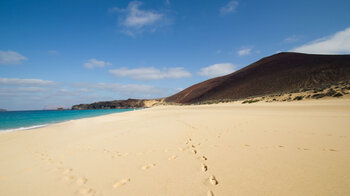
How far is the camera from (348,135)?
11.8 ft

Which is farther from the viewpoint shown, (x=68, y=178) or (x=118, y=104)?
(x=118, y=104)

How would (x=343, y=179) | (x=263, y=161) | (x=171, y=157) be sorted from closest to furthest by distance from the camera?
1. (x=343, y=179)
2. (x=263, y=161)
3. (x=171, y=157)

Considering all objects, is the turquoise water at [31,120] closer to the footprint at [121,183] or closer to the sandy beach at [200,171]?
the sandy beach at [200,171]

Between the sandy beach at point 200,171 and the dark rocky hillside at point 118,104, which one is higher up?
the dark rocky hillside at point 118,104

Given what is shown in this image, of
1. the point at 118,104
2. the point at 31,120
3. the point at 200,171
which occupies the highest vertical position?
the point at 118,104

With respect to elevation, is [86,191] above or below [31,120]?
below

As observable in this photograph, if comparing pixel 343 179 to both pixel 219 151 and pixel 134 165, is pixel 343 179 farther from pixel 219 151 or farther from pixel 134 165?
pixel 134 165

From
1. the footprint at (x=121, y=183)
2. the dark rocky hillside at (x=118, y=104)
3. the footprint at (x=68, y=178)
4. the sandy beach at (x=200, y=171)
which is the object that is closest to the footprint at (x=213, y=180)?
the sandy beach at (x=200, y=171)

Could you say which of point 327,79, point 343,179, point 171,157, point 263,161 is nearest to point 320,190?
point 343,179

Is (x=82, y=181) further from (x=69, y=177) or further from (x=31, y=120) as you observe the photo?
Answer: (x=31, y=120)

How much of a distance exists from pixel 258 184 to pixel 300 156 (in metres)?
1.41

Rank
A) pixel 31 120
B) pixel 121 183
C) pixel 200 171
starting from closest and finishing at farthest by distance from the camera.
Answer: pixel 121 183 → pixel 200 171 → pixel 31 120

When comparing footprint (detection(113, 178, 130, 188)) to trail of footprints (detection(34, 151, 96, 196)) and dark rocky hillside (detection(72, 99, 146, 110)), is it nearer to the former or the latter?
trail of footprints (detection(34, 151, 96, 196))

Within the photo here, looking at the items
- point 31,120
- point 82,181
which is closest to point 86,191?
point 82,181
